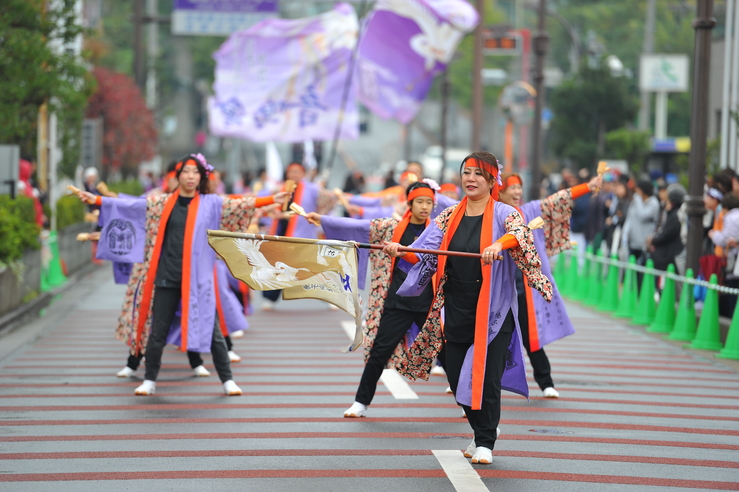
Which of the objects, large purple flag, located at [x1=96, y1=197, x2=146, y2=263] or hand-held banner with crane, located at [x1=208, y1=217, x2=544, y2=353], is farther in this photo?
large purple flag, located at [x1=96, y1=197, x2=146, y2=263]

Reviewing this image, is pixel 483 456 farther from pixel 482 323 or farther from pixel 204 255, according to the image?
pixel 204 255

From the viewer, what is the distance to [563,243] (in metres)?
9.20

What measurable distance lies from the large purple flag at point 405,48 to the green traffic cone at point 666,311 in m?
6.30

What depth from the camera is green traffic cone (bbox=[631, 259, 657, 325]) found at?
13312 mm

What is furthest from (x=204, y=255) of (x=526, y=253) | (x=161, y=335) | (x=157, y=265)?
(x=526, y=253)

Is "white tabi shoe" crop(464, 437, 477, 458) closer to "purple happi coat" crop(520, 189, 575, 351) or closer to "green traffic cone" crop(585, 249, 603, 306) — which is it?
"purple happi coat" crop(520, 189, 575, 351)

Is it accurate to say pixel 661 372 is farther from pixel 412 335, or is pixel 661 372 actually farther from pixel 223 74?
pixel 223 74

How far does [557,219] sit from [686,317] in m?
3.75

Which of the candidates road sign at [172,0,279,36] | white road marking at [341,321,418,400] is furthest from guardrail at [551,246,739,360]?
road sign at [172,0,279,36]

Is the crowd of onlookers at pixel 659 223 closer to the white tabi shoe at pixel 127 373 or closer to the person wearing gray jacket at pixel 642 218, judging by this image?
the person wearing gray jacket at pixel 642 218

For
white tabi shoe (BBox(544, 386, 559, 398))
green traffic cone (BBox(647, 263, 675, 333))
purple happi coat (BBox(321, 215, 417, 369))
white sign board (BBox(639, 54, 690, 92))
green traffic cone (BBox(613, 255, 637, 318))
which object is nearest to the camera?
purple happi coat (BBox(321, 215, 417, 369))

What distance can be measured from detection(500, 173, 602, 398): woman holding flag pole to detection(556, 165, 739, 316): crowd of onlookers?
9.42ft

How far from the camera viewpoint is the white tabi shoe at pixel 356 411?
7.57 meters

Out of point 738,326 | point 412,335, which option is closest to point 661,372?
point 738,326
